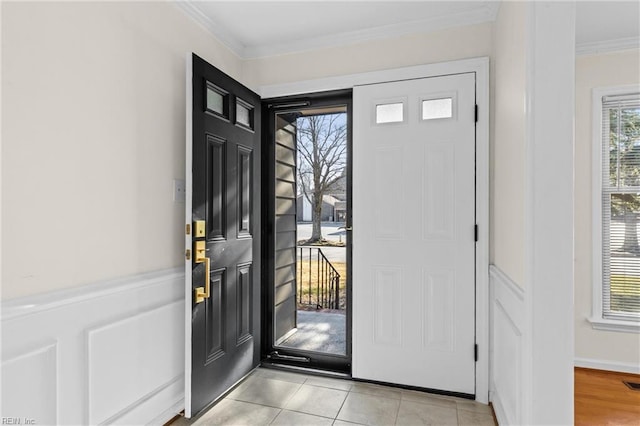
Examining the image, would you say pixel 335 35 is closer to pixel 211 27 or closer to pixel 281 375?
pixel 211 27

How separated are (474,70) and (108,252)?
239 cm

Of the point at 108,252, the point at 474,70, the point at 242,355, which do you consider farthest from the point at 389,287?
the point at 108,252

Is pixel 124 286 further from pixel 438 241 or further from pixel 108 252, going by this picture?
pixel 438 241

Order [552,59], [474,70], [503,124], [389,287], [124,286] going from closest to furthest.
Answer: [552,59] → [124,286] → [503,124] → [474,70] → [389,287]

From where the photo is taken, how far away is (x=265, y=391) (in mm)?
2428

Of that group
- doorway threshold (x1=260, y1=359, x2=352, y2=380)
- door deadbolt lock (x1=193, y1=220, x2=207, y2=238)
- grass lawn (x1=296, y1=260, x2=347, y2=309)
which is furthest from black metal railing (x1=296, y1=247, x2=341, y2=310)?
door deadbolt lock (x1=193, y1=220, x2=207, y2=238)

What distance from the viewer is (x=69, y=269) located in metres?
1.55

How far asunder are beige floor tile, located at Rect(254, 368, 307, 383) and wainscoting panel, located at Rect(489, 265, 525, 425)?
50.4 inches

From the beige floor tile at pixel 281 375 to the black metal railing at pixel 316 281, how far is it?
0.53 metres

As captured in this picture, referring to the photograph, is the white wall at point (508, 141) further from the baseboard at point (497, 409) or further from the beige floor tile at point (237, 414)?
the beige floor tile at point (237, 414)

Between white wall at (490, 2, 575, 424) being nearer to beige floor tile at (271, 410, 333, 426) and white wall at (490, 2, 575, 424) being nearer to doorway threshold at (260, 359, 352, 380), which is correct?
beige floor tile at (271, 410, 333, 426)

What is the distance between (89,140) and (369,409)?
213 centimetres

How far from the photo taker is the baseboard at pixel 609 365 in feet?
8.95

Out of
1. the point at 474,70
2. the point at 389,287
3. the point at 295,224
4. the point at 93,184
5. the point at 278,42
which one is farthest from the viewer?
the point at 295,224
